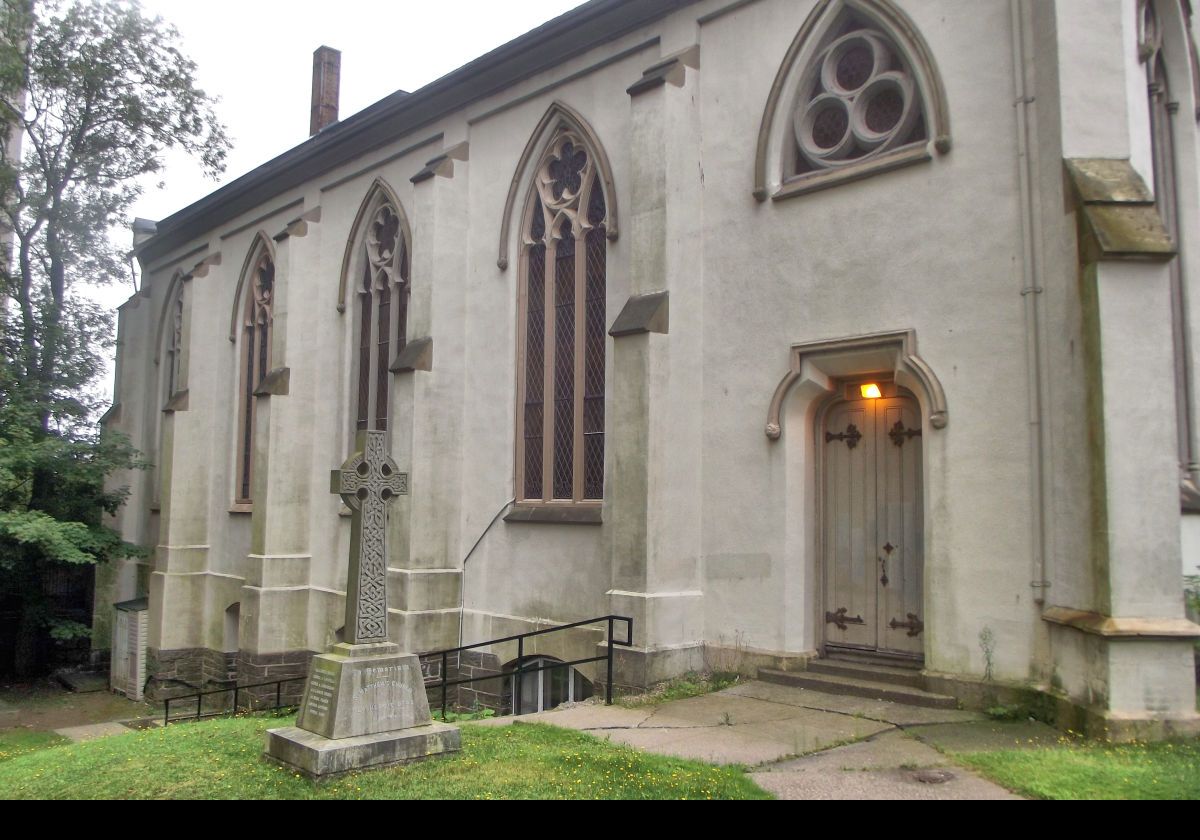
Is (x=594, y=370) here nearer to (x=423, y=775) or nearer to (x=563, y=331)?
(x=563, y=331)

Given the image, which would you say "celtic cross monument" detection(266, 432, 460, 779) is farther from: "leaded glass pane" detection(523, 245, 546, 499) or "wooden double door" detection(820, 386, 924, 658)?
"leaded glass pane" detection(523, 245, 546, 499)

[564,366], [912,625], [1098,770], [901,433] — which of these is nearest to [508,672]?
[564,366]

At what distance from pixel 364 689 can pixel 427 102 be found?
35.2 ft

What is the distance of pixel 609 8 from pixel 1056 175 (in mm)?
6239

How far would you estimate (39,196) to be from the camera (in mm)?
21953

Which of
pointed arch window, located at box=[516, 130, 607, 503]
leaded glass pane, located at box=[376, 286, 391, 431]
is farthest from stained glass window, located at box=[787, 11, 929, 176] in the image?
leaded glass pane, located at box=[376, 286, 391, 431]

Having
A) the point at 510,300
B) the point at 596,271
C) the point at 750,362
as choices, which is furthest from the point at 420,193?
the point at 750,362

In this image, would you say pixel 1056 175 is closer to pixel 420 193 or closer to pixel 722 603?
pixel 722 603

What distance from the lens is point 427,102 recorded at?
15.7 metres

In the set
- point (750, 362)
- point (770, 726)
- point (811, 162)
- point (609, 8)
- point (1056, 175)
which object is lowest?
point (770, 726)

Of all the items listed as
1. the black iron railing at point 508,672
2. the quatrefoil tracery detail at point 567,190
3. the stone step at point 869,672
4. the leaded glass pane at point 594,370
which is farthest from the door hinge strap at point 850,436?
the quatrefoil tracery detail at point 567,190

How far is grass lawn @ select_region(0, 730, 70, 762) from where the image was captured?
52.2ft

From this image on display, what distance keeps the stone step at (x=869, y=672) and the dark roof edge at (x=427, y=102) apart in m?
7.66
